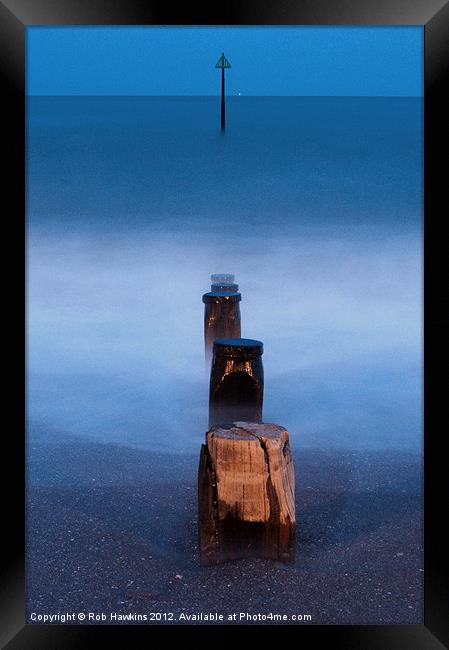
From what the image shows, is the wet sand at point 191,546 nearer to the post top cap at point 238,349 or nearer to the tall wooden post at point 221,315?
the post top cap at point 238,349

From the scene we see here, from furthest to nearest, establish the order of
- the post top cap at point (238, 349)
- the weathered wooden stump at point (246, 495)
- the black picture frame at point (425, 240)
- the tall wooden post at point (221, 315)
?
the tall wooden post at point (221, 315) < the post top cap at point (238, 349) < the weathered wooden stump at point (246, 495) < the black picture frame at point (425, 240)

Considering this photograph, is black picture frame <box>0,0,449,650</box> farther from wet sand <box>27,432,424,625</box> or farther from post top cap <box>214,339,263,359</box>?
post top cap <box>214,339,263,359</box>

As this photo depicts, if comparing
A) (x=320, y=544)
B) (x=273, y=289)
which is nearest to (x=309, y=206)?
(x=273, y=289)

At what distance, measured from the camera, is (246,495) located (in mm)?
2578

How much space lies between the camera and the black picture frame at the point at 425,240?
7.96 feet

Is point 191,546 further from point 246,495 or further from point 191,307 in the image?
point 191,307

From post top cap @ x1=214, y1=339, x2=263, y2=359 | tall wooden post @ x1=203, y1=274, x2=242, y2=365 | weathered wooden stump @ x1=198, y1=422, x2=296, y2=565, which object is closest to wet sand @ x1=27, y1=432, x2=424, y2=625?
weathered wooden stump @ x1=198, y1=422, x2=296, y2=565

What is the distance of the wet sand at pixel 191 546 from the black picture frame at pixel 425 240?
0.14m

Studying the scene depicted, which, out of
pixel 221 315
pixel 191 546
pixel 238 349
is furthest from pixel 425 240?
pixel 221 315

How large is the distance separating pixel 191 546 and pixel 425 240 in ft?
4.90

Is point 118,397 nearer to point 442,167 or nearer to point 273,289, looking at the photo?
point 442,167

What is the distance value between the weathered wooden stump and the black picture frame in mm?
337

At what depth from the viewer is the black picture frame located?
243cm

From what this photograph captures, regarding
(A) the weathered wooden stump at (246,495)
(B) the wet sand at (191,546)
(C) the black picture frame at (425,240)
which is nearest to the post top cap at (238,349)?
(B) the wet sand at (191,546)
